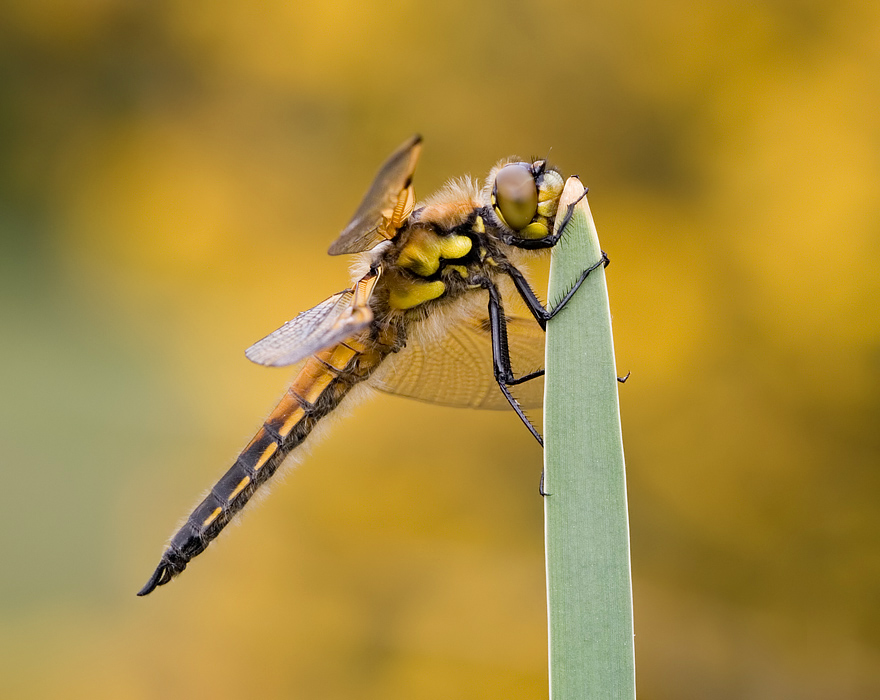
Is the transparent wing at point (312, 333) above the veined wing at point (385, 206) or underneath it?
underneath

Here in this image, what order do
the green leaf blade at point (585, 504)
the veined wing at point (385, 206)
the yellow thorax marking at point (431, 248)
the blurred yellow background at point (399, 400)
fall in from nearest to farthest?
the green leaf blade at point (585, 504) < the veined wing at point (385, 206) < the yellow thorax marking at point (431, 248) < the blurred yellow background at point (399, 400)

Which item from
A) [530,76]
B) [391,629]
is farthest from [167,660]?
[530,76]

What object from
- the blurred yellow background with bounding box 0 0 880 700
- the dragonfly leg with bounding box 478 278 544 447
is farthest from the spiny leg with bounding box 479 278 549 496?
the blurred yellow background with bounding box 0 0 880 700

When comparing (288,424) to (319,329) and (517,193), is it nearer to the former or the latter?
(319,329)

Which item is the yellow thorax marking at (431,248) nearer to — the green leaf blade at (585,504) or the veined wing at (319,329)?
the veined wing at (319,329)

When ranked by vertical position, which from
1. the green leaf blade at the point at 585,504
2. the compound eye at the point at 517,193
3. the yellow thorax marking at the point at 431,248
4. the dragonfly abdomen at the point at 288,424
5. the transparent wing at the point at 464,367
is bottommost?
the green leaf blade at the point at 585,504

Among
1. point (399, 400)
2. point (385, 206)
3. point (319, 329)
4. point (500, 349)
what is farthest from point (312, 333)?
point (399, 400)

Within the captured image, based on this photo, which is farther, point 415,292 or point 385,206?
point 415,292

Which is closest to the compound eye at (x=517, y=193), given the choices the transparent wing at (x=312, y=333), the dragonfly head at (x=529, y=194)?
the dragonfly head at (x=529, y=194)
